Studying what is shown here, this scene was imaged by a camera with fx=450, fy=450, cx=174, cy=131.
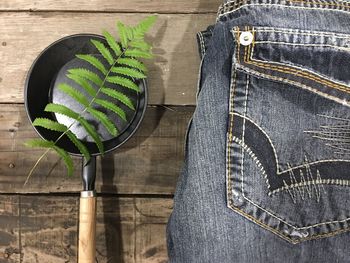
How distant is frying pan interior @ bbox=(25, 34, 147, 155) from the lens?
1071mm

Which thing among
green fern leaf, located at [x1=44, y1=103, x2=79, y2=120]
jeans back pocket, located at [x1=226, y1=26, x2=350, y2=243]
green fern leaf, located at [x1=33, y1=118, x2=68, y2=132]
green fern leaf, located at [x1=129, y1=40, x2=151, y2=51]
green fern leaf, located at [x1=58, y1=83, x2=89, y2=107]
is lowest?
jeans back pocket, located at [x1=226, y1=26, x2=350, y2=243]

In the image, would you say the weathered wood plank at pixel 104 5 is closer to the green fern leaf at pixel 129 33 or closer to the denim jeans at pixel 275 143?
the green fern leaf at pixel 129 33

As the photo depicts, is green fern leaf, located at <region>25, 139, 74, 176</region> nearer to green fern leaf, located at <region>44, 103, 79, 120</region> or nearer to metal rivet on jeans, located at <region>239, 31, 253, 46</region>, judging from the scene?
green fern leaf, located at <region>44, 103, 79, 120</region>

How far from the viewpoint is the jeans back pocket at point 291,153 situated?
82 centimetres

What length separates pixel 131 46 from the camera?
1.01m

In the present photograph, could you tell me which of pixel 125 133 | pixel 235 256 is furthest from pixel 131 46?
pixel 235 256

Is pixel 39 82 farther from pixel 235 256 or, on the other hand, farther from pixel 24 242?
pixel 235 256

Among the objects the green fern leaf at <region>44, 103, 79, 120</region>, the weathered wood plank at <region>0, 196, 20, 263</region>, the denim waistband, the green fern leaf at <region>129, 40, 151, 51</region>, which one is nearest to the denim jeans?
the denim waistband

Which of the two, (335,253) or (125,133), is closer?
(335,253)

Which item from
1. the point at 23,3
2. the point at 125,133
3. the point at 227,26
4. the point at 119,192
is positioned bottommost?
the point at 119,192

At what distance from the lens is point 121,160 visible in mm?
1135

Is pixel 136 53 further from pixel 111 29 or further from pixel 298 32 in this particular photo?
pixel 298 32

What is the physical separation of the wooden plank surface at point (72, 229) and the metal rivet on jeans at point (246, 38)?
0.49 meters

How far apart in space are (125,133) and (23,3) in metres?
0.42
